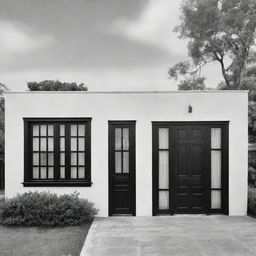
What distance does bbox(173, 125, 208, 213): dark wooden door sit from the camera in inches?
329

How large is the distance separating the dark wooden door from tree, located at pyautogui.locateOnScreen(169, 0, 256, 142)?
11.9 metres

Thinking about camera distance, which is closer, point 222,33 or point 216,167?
point 216,167

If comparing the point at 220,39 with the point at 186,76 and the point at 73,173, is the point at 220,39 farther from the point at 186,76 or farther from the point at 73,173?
the point at 73,173

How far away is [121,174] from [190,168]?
1806mm

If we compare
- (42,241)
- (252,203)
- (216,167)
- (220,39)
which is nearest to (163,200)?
(216,167)

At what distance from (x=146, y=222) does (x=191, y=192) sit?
1.49 metres

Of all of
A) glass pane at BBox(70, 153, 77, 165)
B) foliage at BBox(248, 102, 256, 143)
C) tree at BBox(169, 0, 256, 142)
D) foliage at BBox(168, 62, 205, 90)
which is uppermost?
tree at BBox(169, 0, 256, 142)

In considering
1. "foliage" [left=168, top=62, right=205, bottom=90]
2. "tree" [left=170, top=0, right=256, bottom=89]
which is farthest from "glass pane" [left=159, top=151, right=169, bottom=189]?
"foliage" [left=168, top=62, right=205, bottom=90]

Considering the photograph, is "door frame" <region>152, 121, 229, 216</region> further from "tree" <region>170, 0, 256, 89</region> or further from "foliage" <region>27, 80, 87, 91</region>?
"foliage" <region>27, 80, 87, 91</region>

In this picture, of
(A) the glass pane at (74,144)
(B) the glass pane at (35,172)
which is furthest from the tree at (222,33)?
(B) the glass pane at (35,172)

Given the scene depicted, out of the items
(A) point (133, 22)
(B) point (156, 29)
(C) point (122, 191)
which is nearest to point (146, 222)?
(C) point (122, 191)

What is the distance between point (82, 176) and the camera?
842 cm

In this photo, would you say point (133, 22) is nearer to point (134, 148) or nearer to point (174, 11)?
point (174, 11)

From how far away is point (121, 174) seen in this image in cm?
838
